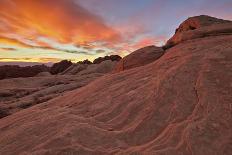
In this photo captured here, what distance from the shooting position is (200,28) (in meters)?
9.37

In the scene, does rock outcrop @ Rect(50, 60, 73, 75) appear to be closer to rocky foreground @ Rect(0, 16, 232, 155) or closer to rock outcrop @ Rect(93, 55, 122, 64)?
rock outcrop @ Rect(93, 55, 122, 64)

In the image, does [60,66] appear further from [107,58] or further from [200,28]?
[200,28]

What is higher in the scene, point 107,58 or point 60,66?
point 107,58

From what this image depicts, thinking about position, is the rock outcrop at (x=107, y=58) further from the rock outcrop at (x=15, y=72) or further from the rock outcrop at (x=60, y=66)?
the rock outcrop at (x=15, y=72)

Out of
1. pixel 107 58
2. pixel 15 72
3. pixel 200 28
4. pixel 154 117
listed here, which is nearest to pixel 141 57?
pixel 200 28

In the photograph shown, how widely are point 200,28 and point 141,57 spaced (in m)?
2.12

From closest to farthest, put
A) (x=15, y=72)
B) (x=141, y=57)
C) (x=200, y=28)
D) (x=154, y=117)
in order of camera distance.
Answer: (x=154, y=117)
(x=200, y=28)
(x=141, y=57)
(x=15, y=72)

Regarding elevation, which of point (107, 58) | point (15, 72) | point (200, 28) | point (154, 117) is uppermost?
point (200, 28)

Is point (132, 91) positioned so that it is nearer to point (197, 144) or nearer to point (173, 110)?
point (173, 110)

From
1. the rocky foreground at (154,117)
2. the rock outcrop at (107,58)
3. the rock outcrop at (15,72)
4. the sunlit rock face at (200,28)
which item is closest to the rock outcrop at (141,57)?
the sunlit rock face at (200,28)

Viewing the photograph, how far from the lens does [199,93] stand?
5.55 meters

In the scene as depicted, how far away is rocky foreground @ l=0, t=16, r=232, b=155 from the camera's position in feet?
15.0

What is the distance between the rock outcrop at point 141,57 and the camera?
9.90m

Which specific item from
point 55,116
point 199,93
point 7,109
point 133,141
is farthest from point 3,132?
point 7,109
